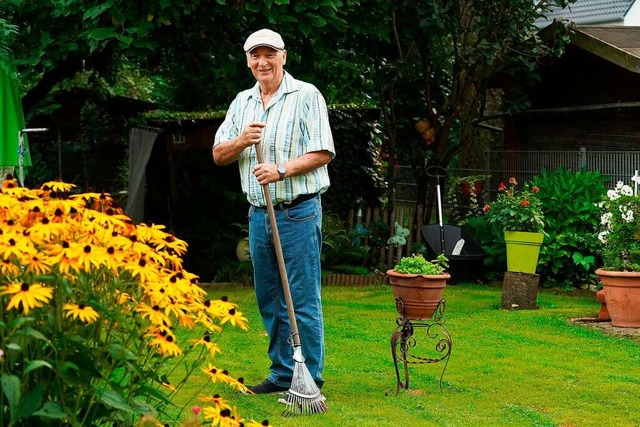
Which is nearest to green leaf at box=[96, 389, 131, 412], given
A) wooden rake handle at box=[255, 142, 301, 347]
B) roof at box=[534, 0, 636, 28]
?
wooden rake handle at box=[255, 142, 301, 347]

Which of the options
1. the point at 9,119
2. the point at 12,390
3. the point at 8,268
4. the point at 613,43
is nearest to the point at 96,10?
the point at 9,119

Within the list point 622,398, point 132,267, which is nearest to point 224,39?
point 622,398

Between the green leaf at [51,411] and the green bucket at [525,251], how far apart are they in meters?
8.22

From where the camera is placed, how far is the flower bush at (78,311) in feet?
10.6

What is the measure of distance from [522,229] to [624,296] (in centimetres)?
219

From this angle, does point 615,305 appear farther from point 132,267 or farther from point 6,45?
point 132,267

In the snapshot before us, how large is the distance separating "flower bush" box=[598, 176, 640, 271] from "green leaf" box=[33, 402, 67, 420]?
6.82m

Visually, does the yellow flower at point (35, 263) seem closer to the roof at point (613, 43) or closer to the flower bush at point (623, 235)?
the flower bush at point (623, 235)

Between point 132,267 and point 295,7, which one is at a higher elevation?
point 295,7

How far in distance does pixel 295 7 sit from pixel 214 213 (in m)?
4.90

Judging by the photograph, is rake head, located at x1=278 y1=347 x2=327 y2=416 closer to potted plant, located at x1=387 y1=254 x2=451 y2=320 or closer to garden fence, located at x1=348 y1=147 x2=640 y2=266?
potted plant, located at x1=387 y1=254 x2=451 y2=320

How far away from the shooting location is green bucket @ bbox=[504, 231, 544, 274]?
11.0 metres

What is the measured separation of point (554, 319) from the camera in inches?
383

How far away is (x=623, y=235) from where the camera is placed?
929 centimetres
